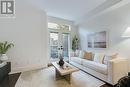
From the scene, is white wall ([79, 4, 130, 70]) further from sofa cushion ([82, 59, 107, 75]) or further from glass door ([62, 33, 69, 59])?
glass door ([62, 33, 69, 59])

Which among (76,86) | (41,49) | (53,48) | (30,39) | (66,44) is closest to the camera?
(76,86)

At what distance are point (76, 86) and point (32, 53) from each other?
9.43 ft

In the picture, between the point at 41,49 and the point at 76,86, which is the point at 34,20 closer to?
the point at 41,49

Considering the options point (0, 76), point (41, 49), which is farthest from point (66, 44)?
point (0, 76)

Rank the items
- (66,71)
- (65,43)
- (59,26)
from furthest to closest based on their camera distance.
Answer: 1. (65,43)
2. (59,26)
3. (66,71)

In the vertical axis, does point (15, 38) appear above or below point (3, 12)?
below

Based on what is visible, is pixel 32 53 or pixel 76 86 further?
pixel 32 53

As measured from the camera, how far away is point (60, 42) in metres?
6.71

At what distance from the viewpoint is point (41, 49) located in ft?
17.8

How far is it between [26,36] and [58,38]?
7.03ft

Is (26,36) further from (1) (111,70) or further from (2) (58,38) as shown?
(1) (111,70)

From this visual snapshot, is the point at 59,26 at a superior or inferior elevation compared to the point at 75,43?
→ superior

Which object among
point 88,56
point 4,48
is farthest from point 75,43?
point 4,48

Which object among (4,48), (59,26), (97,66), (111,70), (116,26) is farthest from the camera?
(59,26)
